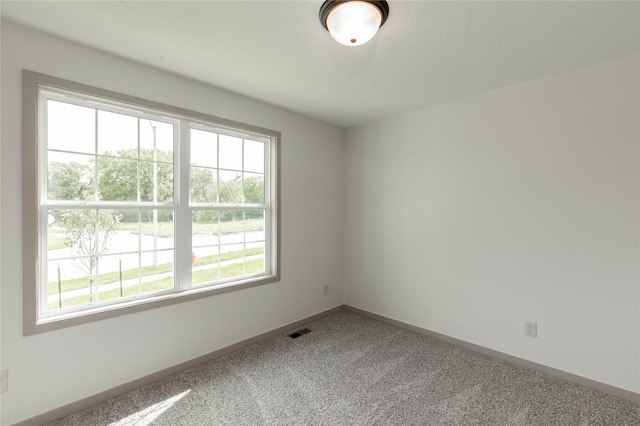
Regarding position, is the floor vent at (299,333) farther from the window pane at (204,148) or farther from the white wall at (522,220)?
the window pane at (204,148)

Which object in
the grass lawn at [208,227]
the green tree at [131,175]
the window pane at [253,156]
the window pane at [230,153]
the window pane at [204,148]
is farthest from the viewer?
the window pane at [253,156]

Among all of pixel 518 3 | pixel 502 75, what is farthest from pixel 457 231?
pixel 518 3

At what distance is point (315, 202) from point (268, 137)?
0.97m

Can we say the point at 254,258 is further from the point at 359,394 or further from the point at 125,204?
the point at 359,394

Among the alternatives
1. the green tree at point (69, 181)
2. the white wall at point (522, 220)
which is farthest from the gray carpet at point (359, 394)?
the green tree at point (69, 181)

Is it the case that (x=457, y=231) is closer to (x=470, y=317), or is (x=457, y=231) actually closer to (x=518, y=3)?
(x=470, y=317)

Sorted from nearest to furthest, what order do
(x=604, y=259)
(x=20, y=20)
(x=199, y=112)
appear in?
(x=20, y=20), (x=604, y=259), (x=199, y=112)

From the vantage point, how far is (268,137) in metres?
3.21

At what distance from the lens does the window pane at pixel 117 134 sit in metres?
2.21

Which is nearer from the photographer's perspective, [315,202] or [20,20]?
[20,20]

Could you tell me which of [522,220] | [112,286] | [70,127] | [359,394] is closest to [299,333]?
[359,394]

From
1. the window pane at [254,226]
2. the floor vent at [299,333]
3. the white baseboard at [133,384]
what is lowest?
the floor vent at [299,333]

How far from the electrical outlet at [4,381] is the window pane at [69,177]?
3.55ft

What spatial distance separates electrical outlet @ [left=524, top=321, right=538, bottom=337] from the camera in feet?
8.36
